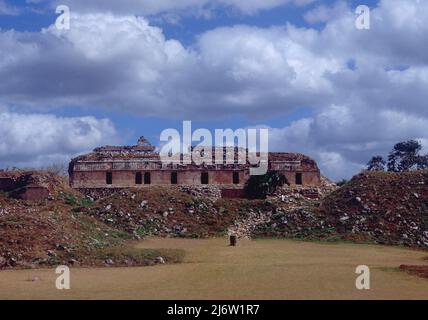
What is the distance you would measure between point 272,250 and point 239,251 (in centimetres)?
151

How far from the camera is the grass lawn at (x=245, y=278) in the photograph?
15414mm

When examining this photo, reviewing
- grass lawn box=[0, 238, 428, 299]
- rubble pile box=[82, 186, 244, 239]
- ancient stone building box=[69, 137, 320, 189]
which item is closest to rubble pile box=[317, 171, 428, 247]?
grass lawn box=[0, 238, 428, 299]

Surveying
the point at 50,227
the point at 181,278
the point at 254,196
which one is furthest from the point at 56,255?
the point at 254,196

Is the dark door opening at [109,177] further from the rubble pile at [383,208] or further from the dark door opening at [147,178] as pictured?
the rubble pile at [383,208]

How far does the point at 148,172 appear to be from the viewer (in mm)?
43719

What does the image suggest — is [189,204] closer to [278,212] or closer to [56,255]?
[278,212]

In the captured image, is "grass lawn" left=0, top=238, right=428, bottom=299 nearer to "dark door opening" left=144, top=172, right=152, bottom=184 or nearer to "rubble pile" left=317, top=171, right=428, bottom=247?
"rubble pile" left=317, top=171, right=428, bottom=247

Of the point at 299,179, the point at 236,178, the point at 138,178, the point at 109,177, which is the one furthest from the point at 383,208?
the point at 109,177

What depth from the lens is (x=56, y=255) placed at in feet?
74.9

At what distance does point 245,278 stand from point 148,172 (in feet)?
85.6

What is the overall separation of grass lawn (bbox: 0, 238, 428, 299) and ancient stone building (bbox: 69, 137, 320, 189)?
16.1m

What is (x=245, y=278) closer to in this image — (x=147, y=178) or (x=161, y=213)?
(x=161, y=213)

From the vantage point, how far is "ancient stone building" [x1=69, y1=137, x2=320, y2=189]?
142 ft

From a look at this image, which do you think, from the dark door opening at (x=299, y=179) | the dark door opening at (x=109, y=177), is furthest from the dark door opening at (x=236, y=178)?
the dark door opening at (x=109, y=177)
